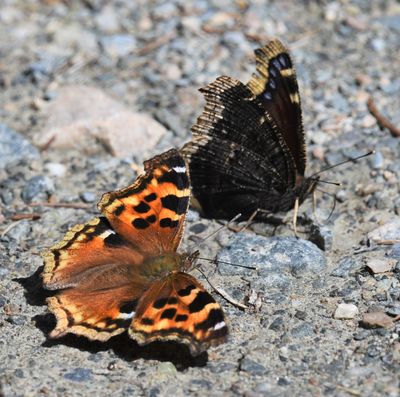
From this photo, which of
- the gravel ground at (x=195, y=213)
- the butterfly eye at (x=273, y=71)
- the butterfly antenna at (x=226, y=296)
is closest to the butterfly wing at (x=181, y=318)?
the gravel ground at (x=195, y=213)

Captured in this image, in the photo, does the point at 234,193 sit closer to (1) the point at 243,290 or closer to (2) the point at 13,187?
(1) the point at 243,290

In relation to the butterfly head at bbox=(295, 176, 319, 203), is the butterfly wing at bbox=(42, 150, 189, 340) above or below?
above

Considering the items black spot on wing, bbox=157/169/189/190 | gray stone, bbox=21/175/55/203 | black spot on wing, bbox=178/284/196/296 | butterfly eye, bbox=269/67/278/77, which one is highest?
butterfly eye, bbox=269/67/278/77

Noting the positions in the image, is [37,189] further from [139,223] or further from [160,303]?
[160,303]

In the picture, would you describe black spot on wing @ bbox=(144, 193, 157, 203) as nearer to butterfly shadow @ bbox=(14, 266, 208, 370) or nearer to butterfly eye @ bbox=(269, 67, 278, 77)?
→ butterfly shadow @ bbox=(14, 266, 208, 370)

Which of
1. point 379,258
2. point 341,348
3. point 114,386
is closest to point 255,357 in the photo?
point 341,348

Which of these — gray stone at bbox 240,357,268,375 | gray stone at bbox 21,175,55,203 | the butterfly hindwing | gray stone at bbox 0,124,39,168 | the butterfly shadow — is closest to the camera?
gray stone at bbox 240,357,268,375

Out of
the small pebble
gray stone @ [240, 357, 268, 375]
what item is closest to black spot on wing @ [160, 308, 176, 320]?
gray stone @ [240, 357, 268, 375]
